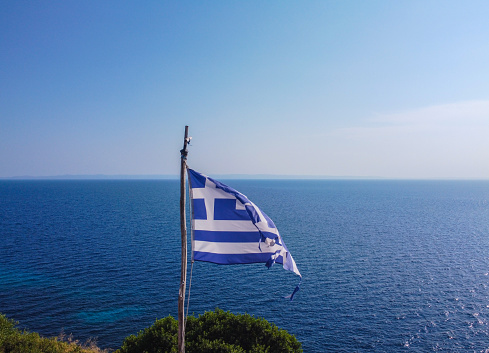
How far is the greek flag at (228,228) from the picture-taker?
13094mm

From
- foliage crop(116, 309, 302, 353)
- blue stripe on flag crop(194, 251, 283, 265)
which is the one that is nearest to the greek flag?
blue stripe on flag crop(194, 251, 283, 265)

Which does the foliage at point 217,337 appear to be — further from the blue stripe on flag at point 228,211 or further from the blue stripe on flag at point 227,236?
the blue stripe on flag at point 228,211

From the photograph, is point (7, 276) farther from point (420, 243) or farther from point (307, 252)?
point (420, 243)

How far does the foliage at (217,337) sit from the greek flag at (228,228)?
8.77 metres

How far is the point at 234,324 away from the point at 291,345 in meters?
3.86

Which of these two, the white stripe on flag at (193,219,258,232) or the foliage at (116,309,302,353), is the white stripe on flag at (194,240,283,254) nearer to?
the white stripe on flag at (193,219,258,232)

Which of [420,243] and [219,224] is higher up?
[219,224]

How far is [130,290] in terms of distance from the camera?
44.8m

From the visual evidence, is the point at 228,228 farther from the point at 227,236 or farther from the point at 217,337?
the point at 217,337

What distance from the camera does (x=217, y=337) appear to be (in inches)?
837

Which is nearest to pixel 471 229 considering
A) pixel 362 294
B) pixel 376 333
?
pixel 362 294

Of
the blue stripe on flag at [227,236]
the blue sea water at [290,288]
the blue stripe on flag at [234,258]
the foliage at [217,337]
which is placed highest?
the blue stripe on flag at [227,236]

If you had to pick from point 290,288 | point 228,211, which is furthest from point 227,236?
point 290,288

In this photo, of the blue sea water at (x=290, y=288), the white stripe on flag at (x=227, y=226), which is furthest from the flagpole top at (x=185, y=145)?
the blue sea water at (x=290, y=288)
